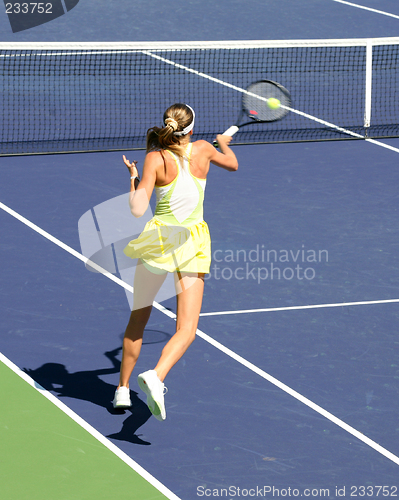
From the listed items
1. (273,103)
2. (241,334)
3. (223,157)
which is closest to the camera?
(223,157)

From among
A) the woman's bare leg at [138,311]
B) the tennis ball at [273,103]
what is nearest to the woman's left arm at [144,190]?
the woman's bare leg at [138,311]

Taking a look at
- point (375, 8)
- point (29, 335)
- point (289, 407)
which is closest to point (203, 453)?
point (289, 407)

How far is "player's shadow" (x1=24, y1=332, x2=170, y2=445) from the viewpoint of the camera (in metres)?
6.04

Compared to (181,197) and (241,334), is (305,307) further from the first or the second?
(181,197)

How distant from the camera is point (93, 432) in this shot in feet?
19.3

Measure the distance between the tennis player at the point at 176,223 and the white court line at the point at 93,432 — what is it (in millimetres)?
513

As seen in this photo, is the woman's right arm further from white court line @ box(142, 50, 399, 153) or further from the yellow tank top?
white court line @ box(142, 50, 399, 153)

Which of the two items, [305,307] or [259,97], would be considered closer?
[305,307]

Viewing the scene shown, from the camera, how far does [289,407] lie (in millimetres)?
6250

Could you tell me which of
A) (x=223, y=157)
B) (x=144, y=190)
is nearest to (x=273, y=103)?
(x=223, y=157)

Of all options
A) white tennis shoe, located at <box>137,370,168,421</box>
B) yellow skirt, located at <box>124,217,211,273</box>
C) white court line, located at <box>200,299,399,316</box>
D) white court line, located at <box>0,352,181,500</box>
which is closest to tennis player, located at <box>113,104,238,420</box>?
yellow skirt, located at <box>124,217,211,273</box>

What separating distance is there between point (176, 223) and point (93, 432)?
1.51m

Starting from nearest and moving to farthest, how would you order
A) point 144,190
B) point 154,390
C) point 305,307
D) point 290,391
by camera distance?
point 154,390
point 144,190
point 290,391
point 305,307

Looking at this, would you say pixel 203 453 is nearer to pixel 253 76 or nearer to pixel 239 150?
pixel 239 150
